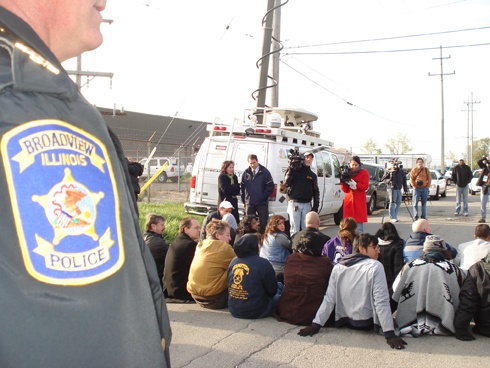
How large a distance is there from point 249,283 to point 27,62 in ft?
14.7

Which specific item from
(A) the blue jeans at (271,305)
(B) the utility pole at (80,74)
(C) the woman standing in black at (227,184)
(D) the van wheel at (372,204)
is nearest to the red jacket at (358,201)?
(C) the woman standing in black at (227,184)

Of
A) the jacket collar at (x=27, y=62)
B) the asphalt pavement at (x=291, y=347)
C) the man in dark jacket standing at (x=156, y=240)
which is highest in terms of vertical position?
the jacket collar at (x=27, y=62)

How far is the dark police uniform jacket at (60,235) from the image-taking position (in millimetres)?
652

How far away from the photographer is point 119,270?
768 mm

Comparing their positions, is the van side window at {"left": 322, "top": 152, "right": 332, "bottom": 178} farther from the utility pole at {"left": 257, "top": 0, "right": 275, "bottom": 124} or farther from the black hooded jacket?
the black hooded jacket

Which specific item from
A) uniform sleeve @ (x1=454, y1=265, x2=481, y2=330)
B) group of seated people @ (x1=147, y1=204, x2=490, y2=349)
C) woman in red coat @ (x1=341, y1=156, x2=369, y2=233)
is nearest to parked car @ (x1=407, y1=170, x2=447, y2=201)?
woman in red coat @ (x1=341, y1=156, x2=369, y2=233)

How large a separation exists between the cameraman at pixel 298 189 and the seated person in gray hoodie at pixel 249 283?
3.64 metres

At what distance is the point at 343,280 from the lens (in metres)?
4.64

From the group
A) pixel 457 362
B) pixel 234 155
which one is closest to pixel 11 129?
pixel 457 362

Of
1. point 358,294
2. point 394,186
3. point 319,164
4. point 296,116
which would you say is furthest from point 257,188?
point 394,186

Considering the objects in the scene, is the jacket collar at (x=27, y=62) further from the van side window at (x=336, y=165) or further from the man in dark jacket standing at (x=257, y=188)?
the van side window at (x=336, y=165)

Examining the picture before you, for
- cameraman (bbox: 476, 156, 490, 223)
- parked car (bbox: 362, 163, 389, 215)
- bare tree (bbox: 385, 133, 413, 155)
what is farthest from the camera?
bare tree (bbox: 385, 133, 413, 155)

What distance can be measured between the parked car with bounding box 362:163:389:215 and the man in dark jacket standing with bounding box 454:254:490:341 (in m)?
10.2

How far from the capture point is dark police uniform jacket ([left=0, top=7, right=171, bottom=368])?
2.14 ft
